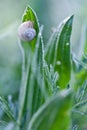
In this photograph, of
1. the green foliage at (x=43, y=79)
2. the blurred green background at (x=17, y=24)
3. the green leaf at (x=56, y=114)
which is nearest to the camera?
the green leaf at (x=56, y=114)

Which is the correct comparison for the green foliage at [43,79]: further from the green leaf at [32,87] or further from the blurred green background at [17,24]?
the blurred green background at [17,24]

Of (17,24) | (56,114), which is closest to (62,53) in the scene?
(56,114)

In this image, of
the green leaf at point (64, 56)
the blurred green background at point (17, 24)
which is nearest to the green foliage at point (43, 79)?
the green leaf at point (64, 56)

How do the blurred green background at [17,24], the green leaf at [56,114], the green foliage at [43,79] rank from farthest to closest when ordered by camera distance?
the blurred green background at [17,24] < the green foliage at [43,79] < the green leaf at [56,114]

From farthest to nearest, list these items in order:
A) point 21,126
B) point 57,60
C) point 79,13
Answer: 1. point 79,13
2. point 57,60
3. point 21,126

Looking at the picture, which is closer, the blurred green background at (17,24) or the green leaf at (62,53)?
the green leaf at (62,53)

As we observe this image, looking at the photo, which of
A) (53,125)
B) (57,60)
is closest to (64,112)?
(53,125)

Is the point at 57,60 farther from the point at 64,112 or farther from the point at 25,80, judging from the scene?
the point at 64,112
